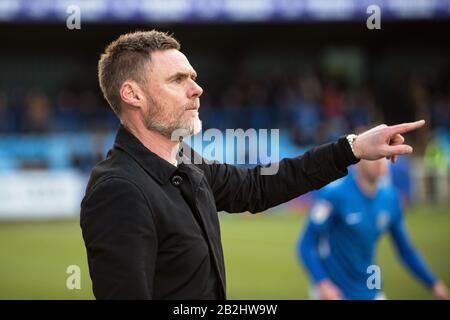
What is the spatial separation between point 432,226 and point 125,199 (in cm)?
1399

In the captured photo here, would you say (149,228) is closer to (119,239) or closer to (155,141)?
(119,239)

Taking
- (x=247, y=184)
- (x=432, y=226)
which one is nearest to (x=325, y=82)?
(x=432, y=226)

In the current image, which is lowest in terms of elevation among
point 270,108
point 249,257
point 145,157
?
point 249,257

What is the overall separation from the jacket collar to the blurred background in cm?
660

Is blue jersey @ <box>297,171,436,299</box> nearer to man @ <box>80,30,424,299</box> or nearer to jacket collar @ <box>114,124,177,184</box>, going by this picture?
man @ <box>80,30,424,299</box>

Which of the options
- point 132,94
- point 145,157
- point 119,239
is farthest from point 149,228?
point 132,94

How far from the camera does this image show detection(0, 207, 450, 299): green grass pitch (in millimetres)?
10367

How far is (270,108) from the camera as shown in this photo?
952 inches

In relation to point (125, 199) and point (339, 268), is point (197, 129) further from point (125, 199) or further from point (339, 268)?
point (339, 268)

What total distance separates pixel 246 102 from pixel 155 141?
2069 centimetres

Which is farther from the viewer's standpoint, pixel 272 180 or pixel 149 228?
pixel 272 180

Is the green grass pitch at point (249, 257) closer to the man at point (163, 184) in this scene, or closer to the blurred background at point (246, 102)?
the blurred background at point (246, 102)

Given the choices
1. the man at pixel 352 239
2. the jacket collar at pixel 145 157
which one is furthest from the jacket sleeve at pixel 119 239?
the man at pixel 352 239

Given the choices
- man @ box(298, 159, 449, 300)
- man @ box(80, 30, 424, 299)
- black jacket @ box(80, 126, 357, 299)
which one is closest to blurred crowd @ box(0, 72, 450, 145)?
man @ box(298, 159, 449, 300)
